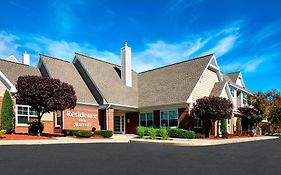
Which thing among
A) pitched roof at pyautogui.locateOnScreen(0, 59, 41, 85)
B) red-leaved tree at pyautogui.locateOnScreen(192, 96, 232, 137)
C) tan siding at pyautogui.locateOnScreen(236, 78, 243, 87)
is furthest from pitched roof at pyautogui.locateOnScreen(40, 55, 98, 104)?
tan siding at pyautogui.locateOnScreen(236, 78, 243, 87)

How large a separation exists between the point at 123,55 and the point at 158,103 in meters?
7.55

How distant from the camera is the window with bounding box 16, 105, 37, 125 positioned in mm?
26812

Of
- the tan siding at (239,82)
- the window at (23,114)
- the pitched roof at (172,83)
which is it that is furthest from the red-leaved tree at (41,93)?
the tan siding at (239,82)

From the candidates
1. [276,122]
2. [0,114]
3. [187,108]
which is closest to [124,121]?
[187,108]

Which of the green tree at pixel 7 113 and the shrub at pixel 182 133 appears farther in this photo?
the shrub at pixel 182 133

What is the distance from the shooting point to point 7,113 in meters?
23.7

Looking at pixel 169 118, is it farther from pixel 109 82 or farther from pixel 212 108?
pixel 109 82

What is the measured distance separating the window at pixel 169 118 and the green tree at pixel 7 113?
15.2 m

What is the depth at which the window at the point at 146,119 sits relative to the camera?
114 feet

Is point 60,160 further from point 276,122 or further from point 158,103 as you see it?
point 276,122

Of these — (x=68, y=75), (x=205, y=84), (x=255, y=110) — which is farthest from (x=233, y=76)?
(x=68, y=75)

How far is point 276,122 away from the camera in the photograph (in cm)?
4969

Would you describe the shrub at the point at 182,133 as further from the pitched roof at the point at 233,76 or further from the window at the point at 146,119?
the pitched roof at the point at 233,76

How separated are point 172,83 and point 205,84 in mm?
3564
